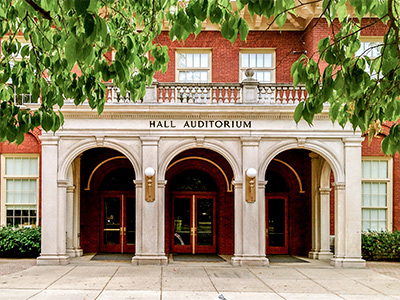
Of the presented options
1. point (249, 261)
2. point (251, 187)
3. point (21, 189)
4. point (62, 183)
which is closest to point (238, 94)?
point (251, 187)

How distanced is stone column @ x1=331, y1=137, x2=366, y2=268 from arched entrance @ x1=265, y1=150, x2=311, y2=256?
2974 mm

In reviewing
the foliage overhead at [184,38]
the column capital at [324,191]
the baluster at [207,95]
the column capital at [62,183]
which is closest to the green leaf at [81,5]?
the foliage overhead at [184,38]

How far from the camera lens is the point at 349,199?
16.7 metres

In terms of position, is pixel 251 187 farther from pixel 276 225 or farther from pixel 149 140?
pixel 276 225

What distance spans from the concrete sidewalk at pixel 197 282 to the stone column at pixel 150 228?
51cm

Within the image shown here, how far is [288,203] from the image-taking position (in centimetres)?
2025

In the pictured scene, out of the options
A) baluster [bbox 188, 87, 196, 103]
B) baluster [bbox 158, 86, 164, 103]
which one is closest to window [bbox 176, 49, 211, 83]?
baluster [bbox 158, 86, 164, 103]

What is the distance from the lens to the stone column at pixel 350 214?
16484 mm

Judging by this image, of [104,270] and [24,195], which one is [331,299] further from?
[24,195]

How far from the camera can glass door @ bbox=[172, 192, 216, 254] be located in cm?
2002

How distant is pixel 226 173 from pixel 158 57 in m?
12.5

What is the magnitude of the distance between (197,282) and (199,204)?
6.98 metres

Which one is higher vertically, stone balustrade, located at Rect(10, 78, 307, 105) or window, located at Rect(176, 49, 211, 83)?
window, located at Rect(176, 49, 211, 83)

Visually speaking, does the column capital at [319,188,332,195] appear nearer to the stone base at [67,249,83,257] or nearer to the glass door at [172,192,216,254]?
the glass door at [172,192,216,254]
